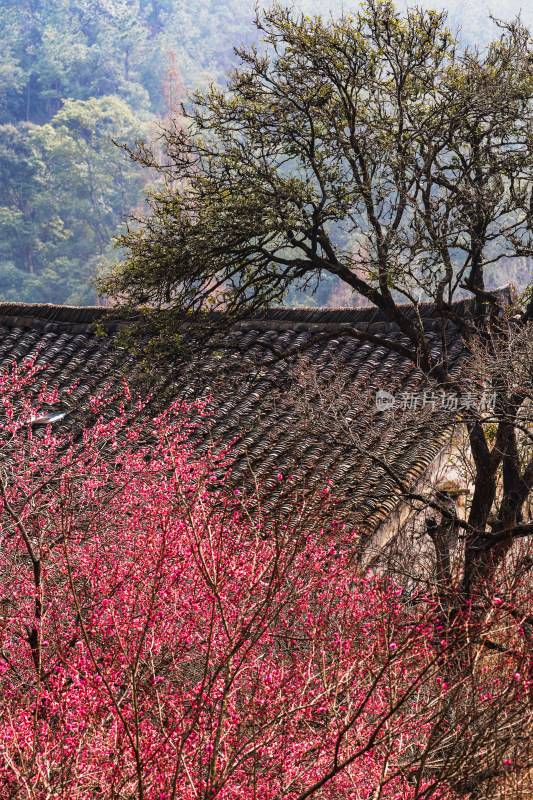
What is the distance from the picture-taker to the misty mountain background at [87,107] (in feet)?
135

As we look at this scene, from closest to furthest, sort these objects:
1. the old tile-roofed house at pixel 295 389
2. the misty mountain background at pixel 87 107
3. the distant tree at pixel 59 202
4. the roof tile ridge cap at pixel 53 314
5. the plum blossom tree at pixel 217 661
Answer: the plum blossom tree at pixel 217 661 < the old tile-roofed house at pixel 295 389 < the roof tile ridge cap at pixel 53 314 < the distant tree at pixel 59 202 < the misty mountain background at pixel 87 107

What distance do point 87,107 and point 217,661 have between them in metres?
49.8

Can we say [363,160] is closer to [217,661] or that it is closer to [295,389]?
[295,389]

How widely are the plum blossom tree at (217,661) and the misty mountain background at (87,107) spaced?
2698 cm

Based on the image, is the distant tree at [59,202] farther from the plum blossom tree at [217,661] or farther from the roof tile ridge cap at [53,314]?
the plum blossom tree at [217,661]

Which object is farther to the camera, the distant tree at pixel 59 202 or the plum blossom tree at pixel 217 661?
the distant tree at pixel 59 202

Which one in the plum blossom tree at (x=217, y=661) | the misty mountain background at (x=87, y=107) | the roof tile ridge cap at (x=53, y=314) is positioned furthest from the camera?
the misty mountain background at (x=87, y=107)

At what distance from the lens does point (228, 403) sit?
8.38 m

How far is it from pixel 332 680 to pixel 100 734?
126 cm

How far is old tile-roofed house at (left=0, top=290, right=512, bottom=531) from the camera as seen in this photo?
6.66 metres

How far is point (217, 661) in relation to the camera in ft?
12.6

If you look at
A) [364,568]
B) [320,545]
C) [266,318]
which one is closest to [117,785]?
[320,545]

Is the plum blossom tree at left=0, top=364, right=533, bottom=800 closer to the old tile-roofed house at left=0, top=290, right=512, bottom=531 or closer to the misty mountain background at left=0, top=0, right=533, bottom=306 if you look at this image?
the old tile-roofed house at left=0, top=290, right=512, bottom=531

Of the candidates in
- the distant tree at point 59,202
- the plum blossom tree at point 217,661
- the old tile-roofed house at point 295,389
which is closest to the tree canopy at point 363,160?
the old tile-roofed house at point 295,389
